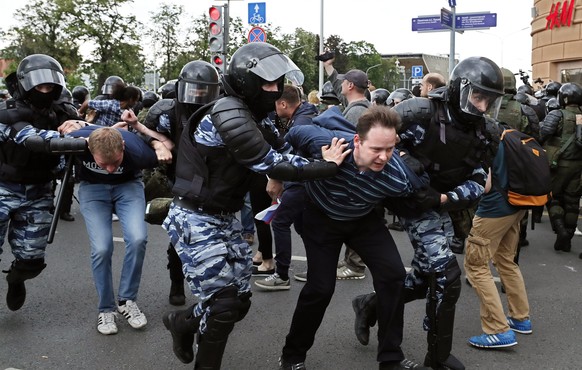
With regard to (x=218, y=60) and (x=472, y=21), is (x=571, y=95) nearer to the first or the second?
(x=218, y=60)

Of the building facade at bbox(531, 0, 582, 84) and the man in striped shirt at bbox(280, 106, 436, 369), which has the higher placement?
the building facade at bbox(531, 0, 582, 84)

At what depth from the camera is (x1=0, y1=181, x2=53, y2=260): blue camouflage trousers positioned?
4.22m

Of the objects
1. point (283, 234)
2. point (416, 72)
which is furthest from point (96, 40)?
point (283, 234)

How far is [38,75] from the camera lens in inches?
164

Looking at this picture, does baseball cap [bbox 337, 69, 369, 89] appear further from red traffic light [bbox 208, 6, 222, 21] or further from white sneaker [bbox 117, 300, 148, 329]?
red traffic light [bbox 208, 6, 222, 21]

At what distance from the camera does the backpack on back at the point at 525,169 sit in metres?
4.27

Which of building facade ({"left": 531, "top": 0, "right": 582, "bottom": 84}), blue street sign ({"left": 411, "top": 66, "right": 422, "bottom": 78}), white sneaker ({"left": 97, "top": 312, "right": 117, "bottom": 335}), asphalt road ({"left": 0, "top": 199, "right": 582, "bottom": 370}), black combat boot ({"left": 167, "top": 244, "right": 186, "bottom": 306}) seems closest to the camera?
asphalt road ({"left": 0, "top": 199, "right": 582, "bottom": 370})

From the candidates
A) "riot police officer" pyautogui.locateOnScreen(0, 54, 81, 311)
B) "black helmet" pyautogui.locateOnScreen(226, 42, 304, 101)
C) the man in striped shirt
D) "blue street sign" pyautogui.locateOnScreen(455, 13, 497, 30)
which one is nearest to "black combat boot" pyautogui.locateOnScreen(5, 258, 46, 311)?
"riot police officer" pyautogui.locateOnScreen(0, 54, 81, 311)

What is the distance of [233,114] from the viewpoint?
9.71 ft

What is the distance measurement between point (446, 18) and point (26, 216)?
11.9 metres

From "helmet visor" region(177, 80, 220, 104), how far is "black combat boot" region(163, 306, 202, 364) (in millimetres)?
1511

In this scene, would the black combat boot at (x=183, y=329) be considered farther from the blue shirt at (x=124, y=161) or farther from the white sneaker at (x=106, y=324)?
the blue shirt at (x=124, y=161)

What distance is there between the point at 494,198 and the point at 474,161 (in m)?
0.70

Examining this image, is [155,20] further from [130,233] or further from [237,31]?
[130,233]
